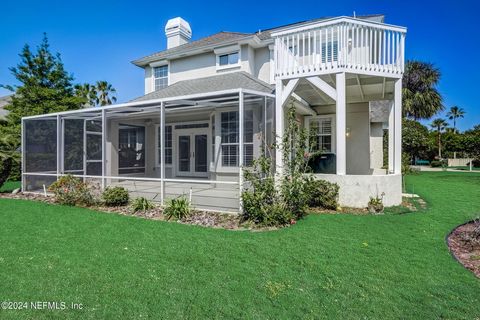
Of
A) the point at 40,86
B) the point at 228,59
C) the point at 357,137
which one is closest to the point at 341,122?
the point at 357,137

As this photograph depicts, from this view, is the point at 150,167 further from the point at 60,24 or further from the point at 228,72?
the point at 60,24

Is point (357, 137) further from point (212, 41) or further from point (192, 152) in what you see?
point (212, 41)

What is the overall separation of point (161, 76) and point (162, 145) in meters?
9.66

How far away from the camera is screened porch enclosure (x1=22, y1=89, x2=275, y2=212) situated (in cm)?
770

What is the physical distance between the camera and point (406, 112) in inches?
1160

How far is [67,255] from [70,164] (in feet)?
22.5

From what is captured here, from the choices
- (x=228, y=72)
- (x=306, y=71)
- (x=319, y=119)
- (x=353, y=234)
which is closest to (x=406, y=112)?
(x=319, y=119)

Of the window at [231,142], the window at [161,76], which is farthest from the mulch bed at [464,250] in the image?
the window at [161,76]

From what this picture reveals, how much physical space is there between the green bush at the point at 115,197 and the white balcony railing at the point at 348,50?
6.02 meters

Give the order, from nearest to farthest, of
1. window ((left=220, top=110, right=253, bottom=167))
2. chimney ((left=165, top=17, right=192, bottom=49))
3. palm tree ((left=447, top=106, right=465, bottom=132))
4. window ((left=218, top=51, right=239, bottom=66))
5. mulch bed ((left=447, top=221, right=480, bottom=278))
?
mulch bed ((left=447, top=221, right=480, bottom=278)) < window ((left=220, top=110, right=253, bottom=167)) < window ((left=218, top=51, right=239, bottom=66)) < chimney ((left=165, top=17, right=192, bottom=49)) < palm tree ((left=447, top=106, right=465, bottom=132))

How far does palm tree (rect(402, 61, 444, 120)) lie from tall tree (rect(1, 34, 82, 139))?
3087cm

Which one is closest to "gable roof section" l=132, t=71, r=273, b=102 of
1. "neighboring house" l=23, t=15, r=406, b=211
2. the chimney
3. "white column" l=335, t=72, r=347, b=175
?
"neighboring house" l=23, t=15, r=406, b=211

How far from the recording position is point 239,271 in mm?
3725

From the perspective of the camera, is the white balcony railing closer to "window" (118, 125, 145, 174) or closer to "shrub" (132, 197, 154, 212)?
"shrub" (132, 197, 154, 212)
